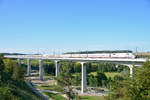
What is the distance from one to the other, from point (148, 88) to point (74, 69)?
7696 cm

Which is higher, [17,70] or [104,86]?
[17,70]

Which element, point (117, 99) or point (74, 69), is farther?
point (74, 69)

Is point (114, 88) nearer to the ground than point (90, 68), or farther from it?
farther from it

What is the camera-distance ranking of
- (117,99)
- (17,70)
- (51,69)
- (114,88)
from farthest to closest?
(51,69), (17,70), (114,88), (117,99)

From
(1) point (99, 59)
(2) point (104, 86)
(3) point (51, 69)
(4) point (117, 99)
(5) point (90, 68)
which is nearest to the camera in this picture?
(4) point (117, 99)

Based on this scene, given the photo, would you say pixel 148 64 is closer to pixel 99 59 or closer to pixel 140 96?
pixel 140 96

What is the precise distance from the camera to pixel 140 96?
12547 mm

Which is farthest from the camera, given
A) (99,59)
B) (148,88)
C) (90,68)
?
(90,68)

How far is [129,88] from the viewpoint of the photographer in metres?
13.2

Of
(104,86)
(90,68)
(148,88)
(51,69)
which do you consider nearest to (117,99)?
(148,88)

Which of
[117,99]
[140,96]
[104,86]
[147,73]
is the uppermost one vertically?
[147,73]

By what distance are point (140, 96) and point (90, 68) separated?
7621 cm

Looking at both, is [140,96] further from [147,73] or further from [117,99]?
[117,99]

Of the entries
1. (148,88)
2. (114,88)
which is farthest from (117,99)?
(148,88)
